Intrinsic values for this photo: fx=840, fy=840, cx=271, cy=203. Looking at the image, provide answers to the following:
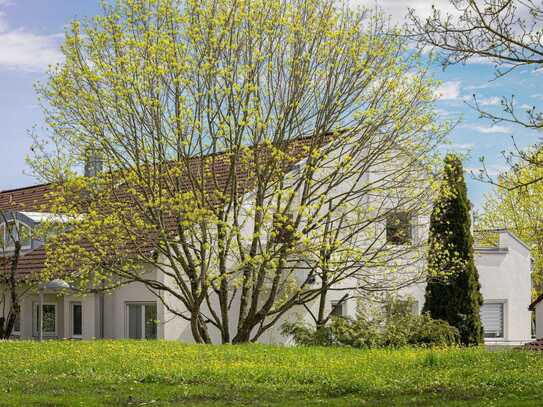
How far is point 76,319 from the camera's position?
1164 inches

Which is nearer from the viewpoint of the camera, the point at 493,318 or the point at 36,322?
the point at 36,322

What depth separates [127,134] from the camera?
21.1 m

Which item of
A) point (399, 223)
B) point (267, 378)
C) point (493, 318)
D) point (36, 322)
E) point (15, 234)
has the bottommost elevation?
point (493, 318)

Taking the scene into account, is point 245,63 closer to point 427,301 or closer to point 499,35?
point 499,35

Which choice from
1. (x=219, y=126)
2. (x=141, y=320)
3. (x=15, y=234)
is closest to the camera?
(x=219, y=126)

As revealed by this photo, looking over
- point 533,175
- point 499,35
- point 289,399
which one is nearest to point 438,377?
point 289,399

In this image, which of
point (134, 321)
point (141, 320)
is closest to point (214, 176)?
point (141, 320)

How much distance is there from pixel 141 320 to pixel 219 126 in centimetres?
963

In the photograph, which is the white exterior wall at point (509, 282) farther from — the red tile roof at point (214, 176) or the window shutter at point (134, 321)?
the window shutter at point (134, 321)

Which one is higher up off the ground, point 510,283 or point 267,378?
point 510,283

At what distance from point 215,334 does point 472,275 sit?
8.83 metres

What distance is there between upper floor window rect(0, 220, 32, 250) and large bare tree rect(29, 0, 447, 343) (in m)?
8.47

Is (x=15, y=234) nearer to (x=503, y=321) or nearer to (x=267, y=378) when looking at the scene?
(x=503, y=321)

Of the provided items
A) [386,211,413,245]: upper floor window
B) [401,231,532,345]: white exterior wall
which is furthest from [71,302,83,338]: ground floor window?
[401,231,532,345]: white exterior wall
